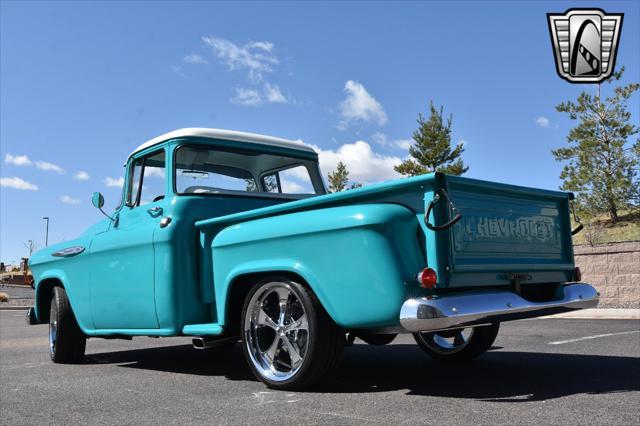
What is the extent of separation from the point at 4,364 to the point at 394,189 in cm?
515

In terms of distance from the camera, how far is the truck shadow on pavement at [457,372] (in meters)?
4.26

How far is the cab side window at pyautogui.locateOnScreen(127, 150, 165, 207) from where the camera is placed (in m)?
5.97

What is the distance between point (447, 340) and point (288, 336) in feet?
7.07

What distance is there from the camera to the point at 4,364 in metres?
6.84

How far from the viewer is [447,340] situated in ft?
19.9

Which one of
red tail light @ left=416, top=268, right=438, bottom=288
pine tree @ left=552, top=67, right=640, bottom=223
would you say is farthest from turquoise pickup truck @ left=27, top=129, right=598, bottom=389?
pine tree @ left=552, top=67, right=640, bottom=223

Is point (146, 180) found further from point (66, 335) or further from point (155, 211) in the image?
point (66, 335)

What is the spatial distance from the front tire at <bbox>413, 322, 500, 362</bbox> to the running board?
79.2 inches

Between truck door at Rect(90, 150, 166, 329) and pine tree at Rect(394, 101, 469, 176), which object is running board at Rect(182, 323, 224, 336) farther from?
pine tree at Rect(394, 101, 469, 176)

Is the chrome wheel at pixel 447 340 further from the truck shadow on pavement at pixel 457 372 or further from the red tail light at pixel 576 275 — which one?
the red tail light at pixel 576 275

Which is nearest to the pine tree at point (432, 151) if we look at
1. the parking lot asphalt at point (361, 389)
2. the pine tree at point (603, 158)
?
the pine tree at point (603, 158)

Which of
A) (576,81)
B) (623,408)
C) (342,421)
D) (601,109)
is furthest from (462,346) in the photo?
(601,109)

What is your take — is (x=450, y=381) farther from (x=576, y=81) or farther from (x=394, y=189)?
(x=576, y=81)

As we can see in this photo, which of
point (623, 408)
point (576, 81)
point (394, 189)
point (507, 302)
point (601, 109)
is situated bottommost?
point (623, 408)
